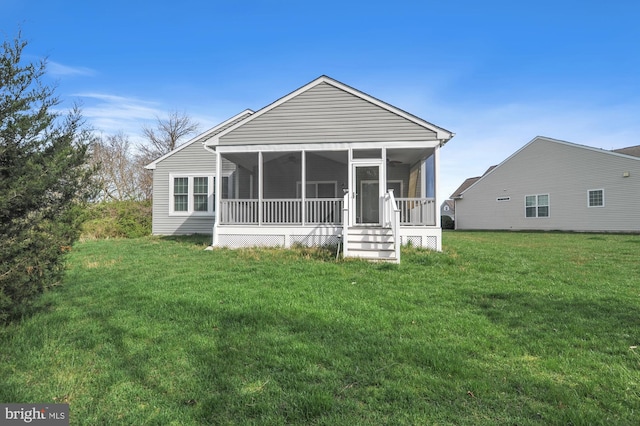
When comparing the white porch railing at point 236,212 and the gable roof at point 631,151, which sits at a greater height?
the gable roof at point 631,151

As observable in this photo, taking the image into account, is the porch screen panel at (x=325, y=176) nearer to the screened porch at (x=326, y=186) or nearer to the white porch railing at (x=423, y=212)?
the screened porch at (x=326, y=186)

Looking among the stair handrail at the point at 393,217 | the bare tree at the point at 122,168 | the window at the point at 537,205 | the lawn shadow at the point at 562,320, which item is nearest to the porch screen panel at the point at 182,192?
the stair handrail at the point at 393,217

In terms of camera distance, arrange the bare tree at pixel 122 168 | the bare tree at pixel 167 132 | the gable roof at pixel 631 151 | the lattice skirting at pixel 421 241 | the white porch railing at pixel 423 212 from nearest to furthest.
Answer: the lattice skirting at pixel 421 241 → the white porch railing at pixel 423 212 → the gable roof at pixel 631 151 → the bare tree at pixel 122 168 → the bare tree at pixel 167 132

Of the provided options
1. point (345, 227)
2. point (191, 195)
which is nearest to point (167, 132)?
point (191, 195)

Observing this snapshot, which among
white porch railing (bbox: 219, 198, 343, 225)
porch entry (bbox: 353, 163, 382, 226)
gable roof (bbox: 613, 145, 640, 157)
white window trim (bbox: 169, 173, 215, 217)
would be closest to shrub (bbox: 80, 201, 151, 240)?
white window trim (bbox: 169, 173, 215, 217)

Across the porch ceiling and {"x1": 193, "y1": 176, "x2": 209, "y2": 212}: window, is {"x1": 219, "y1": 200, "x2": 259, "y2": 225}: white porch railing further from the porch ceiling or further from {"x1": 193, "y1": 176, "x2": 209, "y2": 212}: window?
the porch ceiling

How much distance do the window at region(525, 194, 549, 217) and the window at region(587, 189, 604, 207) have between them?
229 centimetres

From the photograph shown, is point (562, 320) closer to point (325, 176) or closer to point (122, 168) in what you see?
point (325, 176)

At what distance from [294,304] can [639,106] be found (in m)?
24.6

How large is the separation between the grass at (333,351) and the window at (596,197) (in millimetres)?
16465

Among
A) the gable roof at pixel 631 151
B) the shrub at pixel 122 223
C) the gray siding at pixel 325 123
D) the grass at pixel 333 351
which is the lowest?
the grass at pixel 333 351

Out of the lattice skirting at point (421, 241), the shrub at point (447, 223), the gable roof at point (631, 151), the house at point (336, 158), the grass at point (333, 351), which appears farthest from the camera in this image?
the shrub at point (447, 223)

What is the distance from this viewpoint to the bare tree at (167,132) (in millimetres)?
31578

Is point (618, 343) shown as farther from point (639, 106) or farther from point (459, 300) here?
point (639, 106)
